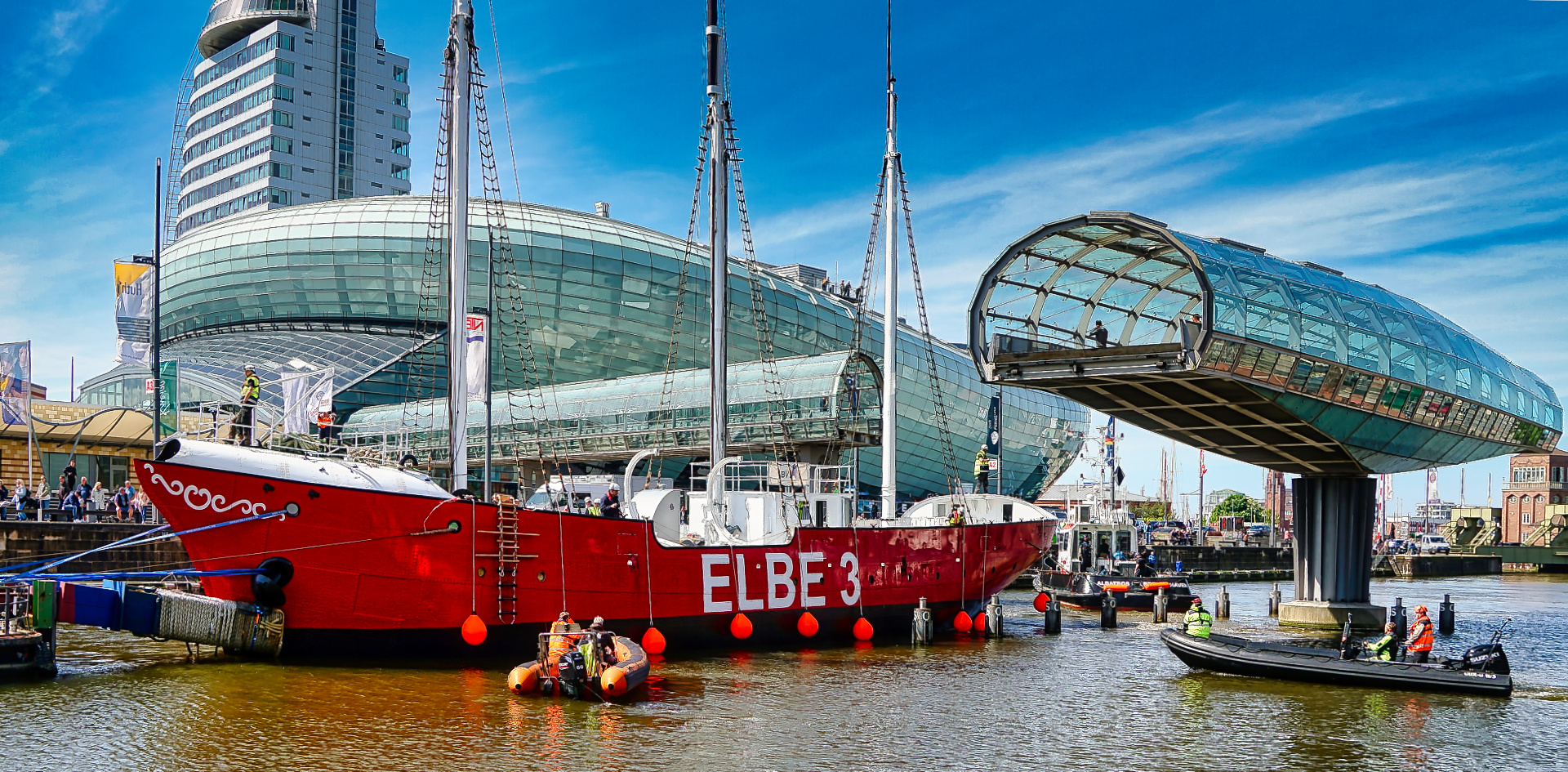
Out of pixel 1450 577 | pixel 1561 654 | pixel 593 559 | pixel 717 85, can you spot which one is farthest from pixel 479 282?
pixel 1450 577

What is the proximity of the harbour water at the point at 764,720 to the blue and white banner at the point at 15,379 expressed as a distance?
16.5 meters

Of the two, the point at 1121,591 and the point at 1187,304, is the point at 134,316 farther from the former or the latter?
the point at 1187,304

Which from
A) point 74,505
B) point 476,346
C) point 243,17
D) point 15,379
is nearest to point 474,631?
point 476,346

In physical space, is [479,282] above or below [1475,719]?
above

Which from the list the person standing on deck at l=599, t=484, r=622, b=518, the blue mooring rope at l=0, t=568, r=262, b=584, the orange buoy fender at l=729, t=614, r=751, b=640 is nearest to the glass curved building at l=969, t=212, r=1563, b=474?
the orange buoy fender at l=729, t=614, r=751, b=640

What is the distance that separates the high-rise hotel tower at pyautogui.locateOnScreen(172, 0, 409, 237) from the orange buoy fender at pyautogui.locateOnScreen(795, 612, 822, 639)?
112 m

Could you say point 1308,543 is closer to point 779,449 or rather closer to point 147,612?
point 779,449

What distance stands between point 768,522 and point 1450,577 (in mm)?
71446

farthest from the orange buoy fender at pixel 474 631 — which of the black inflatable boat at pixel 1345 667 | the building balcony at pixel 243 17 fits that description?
the building balcony at pixel 243 17

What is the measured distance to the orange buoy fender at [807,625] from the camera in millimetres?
30422

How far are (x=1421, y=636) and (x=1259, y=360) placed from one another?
24.2 ft

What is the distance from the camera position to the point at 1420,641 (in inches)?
1019

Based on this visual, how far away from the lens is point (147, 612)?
2353cm

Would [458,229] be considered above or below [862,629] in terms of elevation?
above
